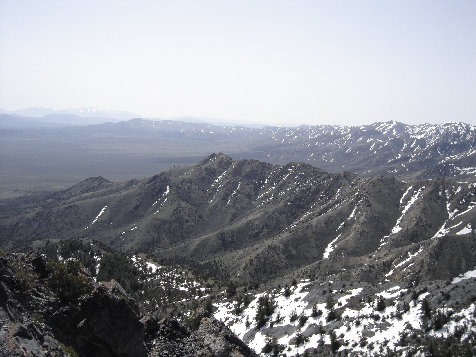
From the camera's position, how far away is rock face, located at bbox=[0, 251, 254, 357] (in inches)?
711

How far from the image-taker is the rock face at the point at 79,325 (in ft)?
59.2

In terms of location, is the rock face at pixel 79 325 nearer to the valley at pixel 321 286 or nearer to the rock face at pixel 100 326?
the rock face at pixel 100 326

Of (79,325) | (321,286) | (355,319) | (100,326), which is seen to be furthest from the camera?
(321,286)

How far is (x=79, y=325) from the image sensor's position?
73.0 ft

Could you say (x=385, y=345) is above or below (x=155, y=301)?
above

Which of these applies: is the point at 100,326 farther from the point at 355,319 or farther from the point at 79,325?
the point at 355,319

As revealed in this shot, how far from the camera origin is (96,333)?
22250 mm

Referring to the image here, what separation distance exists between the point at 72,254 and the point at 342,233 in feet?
402

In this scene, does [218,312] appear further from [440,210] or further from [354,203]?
[440,210]

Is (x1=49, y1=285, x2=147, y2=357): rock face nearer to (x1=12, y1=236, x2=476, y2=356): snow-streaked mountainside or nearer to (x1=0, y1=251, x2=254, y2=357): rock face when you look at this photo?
(x1=0, y1=251, x2=254, y2=357): rock face

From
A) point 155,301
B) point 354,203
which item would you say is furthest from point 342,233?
point 155,301

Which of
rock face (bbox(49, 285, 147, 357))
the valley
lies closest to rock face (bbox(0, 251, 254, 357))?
rock face (bbox(49, 285, 147, 357))

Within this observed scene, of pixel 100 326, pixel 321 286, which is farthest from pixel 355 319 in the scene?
pixel 100 326

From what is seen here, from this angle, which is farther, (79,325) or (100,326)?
(100,326)
